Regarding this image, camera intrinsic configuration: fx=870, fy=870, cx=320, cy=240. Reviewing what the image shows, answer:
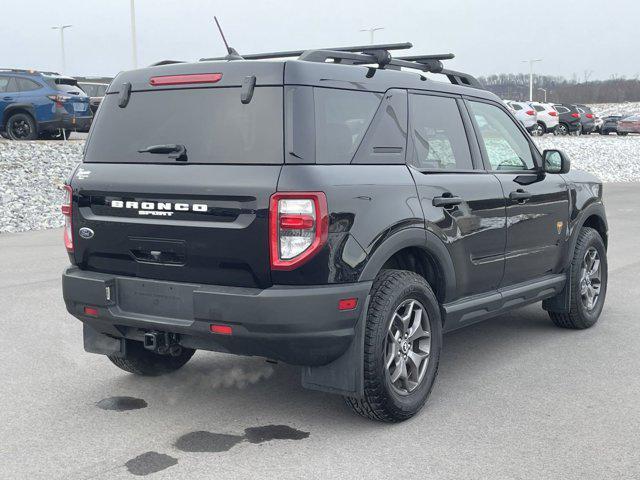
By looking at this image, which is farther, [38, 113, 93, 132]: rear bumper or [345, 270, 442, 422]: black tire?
[38, 113, 93, 132]: rear bumper

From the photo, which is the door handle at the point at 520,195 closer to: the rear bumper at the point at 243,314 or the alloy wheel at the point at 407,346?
the alloy wheel at the point at 407,346

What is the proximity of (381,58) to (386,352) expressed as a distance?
1705mm

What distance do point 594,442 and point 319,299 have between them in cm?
156

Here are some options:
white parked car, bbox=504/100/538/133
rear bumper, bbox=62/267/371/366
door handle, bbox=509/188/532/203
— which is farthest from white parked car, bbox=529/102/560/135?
rear bumper, bbox=62/267/371/366

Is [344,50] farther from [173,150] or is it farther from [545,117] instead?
[545,117]

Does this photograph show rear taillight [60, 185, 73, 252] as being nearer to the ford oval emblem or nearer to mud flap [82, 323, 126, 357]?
the ford oval emblem

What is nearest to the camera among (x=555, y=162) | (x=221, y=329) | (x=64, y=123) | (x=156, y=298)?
(x=221, y=329)

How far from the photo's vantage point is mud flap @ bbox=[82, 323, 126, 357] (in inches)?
196

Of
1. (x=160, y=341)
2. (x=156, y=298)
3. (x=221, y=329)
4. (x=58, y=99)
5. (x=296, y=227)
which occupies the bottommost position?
(x=160, y=341)

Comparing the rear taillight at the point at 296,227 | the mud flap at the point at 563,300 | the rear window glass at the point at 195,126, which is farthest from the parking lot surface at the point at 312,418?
the rear window glass at the point at 195,126

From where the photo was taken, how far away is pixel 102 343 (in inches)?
198

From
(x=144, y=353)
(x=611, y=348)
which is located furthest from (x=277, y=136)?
(x=611, y=348)

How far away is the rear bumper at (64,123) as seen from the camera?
68.5 feet

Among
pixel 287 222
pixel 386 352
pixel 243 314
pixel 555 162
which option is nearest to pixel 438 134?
pixel 555 162
